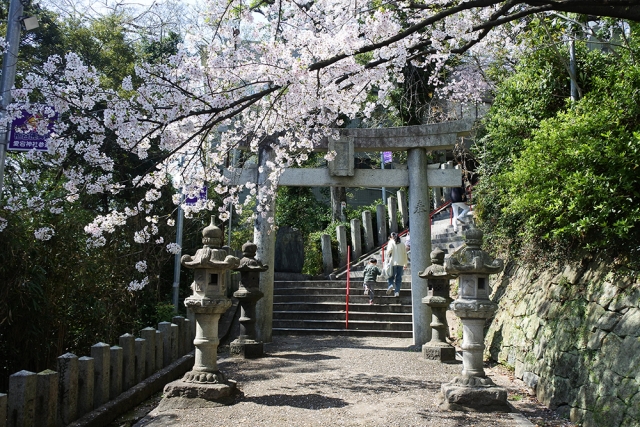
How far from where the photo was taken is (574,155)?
20.8ft

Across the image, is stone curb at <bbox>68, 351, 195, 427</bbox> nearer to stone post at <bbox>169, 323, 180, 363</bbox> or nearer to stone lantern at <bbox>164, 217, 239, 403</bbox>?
stone post at <bbox>169, 323, 180, 363</bbox>

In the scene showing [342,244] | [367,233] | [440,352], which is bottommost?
[440,352]

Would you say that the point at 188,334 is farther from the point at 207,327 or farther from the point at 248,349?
the point at 207,327

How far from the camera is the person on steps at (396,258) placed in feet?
41.6

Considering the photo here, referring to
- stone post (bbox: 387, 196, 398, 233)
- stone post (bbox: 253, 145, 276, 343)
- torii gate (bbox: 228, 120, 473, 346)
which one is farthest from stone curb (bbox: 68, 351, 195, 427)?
stone post (bbox: 387, 196, 398, 233)

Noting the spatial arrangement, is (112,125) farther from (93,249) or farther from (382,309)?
(382,309)

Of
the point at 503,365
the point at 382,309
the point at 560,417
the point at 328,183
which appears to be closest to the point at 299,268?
the point at 382,309

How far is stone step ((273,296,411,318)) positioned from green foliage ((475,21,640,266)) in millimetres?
3903

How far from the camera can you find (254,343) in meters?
9.13

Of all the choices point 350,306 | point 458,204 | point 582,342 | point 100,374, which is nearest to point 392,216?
point 458,204

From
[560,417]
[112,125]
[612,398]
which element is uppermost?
[112,125]

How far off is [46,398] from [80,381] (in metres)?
0.73

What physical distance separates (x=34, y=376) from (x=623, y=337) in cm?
506

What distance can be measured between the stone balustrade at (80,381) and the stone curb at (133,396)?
0.25ft
